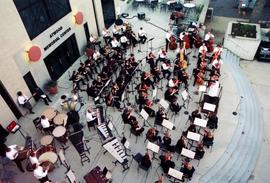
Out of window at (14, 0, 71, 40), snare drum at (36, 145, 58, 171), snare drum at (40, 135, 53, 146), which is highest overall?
window at (14, 0, 71, 40)

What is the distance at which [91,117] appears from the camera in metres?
13.2

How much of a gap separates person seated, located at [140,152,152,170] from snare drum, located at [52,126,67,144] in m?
4.12

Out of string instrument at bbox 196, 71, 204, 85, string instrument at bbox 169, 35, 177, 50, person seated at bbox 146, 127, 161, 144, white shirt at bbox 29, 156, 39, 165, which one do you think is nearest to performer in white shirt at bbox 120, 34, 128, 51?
string instrument at bbox 169, 35, 177, 50

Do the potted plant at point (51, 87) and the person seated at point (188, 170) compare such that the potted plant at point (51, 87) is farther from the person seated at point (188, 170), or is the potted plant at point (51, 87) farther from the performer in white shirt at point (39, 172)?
the person seated at point (188, 170)

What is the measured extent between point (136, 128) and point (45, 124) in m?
4.55

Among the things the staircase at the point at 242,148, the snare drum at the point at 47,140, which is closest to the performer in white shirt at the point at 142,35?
the staircase at the point at 242,148

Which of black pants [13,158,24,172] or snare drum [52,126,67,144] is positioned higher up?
snare drum [52,126,67,144]

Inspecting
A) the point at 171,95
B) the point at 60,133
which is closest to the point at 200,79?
the point at 171,95

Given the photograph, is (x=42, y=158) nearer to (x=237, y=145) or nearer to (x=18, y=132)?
(x=18, y=132)

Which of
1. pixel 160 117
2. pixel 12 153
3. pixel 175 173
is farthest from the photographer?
pixel 160 117

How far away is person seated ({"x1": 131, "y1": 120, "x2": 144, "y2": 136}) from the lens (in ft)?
42.0

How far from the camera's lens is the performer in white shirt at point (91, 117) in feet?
43.1

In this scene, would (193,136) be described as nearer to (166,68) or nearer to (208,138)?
(208,138)

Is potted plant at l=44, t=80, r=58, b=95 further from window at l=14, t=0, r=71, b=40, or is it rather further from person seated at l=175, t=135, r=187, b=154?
person seated at l=175, t=135, r=187, b=154
